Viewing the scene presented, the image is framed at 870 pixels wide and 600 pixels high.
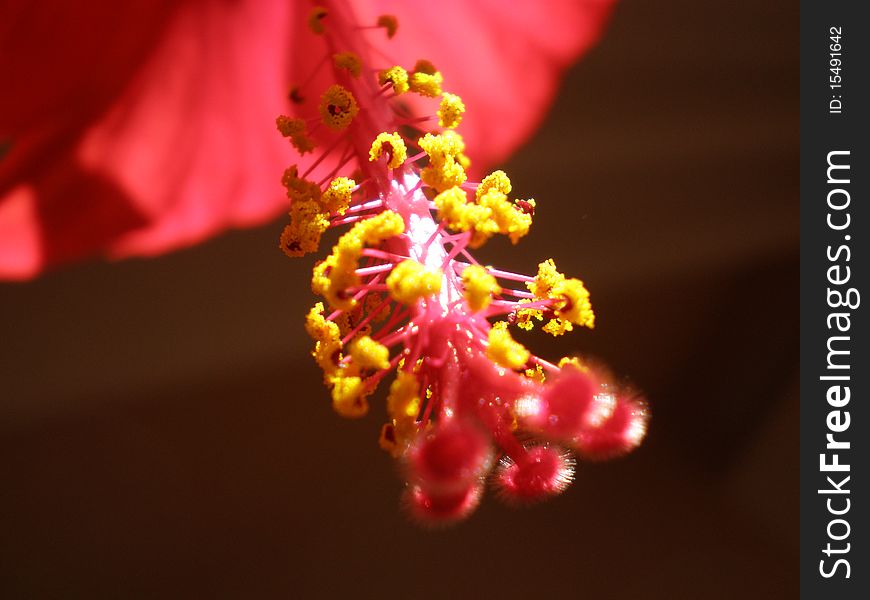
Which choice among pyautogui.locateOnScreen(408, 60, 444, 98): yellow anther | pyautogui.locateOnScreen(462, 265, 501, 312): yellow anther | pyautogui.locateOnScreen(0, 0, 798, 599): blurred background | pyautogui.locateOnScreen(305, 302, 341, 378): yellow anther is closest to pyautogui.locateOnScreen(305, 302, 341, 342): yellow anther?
pyautogui.locateOnScreen(305, 302, 341, 378): yellow anther

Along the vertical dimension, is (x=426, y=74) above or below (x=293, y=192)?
above

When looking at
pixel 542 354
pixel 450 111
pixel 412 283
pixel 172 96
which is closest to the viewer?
pixel 412 283

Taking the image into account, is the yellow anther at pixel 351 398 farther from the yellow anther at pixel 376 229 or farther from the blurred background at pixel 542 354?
the blurred background at pixel 542 354

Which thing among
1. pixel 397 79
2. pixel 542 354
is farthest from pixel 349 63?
pixel 542 354

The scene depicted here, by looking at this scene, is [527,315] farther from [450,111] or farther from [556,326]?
[450,111]

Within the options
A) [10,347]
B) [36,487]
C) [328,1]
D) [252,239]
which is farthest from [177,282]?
[328,1]

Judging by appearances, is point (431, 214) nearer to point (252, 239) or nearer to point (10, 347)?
point (252, 239)

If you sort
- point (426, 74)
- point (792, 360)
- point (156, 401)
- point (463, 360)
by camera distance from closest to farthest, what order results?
point (463, 360) → point (426, 74) → point (156, 401) → point (792, 360)
